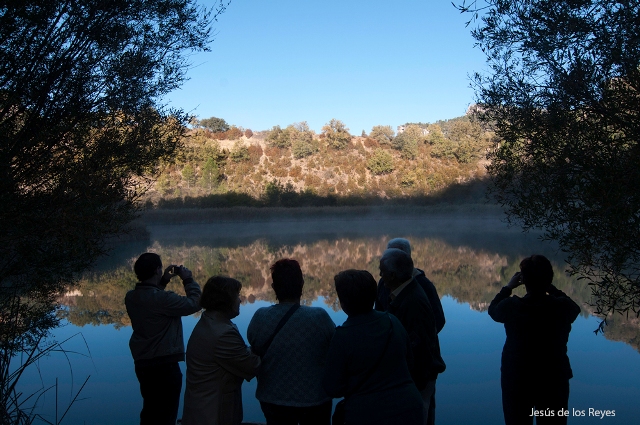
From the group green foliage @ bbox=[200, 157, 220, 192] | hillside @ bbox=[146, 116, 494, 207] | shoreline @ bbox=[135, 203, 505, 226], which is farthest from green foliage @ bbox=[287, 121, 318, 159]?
shoreline @ bbox=[135, 203, 505, 226]

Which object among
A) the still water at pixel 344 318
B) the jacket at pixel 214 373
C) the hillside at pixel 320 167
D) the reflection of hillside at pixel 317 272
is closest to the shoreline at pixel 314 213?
the hillside at pixel 320 167

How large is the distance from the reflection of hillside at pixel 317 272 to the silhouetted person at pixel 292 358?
6593 millimetres

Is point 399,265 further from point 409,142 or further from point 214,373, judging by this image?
point 409,142

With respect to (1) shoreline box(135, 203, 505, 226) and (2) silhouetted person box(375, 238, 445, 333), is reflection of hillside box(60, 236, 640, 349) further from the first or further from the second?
(1) shoreline box(135, 203, 505, 226)

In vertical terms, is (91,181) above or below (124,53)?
below

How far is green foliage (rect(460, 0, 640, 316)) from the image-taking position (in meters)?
3.14

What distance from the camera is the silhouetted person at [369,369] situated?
6.88ft

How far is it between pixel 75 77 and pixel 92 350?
4.26 m

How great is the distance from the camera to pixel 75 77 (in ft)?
15.6

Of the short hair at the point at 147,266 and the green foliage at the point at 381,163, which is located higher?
the green foliage at the point at 381,163

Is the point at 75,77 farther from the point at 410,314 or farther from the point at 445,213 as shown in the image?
the point at 445,213

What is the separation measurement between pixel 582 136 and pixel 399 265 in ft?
6.05

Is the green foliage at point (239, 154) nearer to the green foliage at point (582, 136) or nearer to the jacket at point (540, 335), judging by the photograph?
the green foliage at point (582, 136)

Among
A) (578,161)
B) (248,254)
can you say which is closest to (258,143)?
(248,254)
